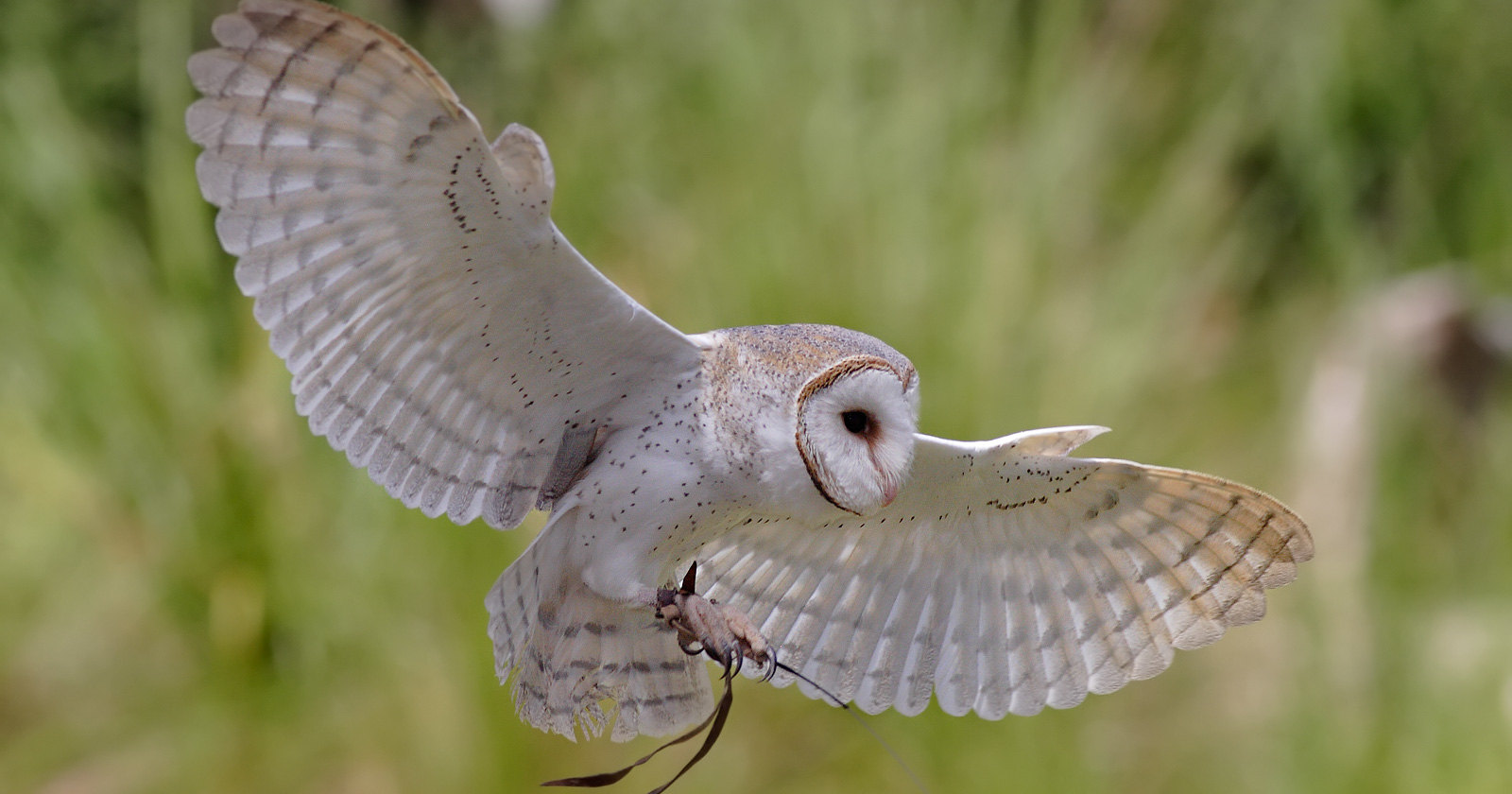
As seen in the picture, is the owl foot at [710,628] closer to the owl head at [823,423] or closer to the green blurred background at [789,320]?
the owl head at [823,423]

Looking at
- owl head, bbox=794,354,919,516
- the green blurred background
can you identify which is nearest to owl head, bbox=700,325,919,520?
owl head, bbox=794,354,919,516

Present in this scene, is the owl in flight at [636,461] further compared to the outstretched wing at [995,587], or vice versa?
the outstretched wing at [995,587]

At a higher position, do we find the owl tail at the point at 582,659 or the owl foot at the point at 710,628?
the owl foot at the point at 710,628

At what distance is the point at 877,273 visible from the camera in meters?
2.88

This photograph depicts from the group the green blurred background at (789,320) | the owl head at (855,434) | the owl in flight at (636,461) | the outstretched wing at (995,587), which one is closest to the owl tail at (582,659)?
the owl in flight at (636,461)

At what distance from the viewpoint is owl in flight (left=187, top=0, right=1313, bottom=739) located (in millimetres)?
956

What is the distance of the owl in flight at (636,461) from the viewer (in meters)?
0.96

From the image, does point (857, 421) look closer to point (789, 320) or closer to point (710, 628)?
point (710, 628)

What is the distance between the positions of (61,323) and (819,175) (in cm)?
201

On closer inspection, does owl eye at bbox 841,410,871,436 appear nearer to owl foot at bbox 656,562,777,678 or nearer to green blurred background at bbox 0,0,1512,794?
owl foot at bbox 656,562,777,678

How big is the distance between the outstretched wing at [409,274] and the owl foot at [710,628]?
7.2 inches

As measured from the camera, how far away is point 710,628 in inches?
40.2

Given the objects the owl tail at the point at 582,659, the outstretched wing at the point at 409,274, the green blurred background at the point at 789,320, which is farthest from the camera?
the green blurred background at the point at 789,320

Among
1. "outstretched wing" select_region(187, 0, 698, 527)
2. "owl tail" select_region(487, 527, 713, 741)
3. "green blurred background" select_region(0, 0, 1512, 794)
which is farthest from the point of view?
"green blurred background" select_region(0, 0, 1512, 794)
